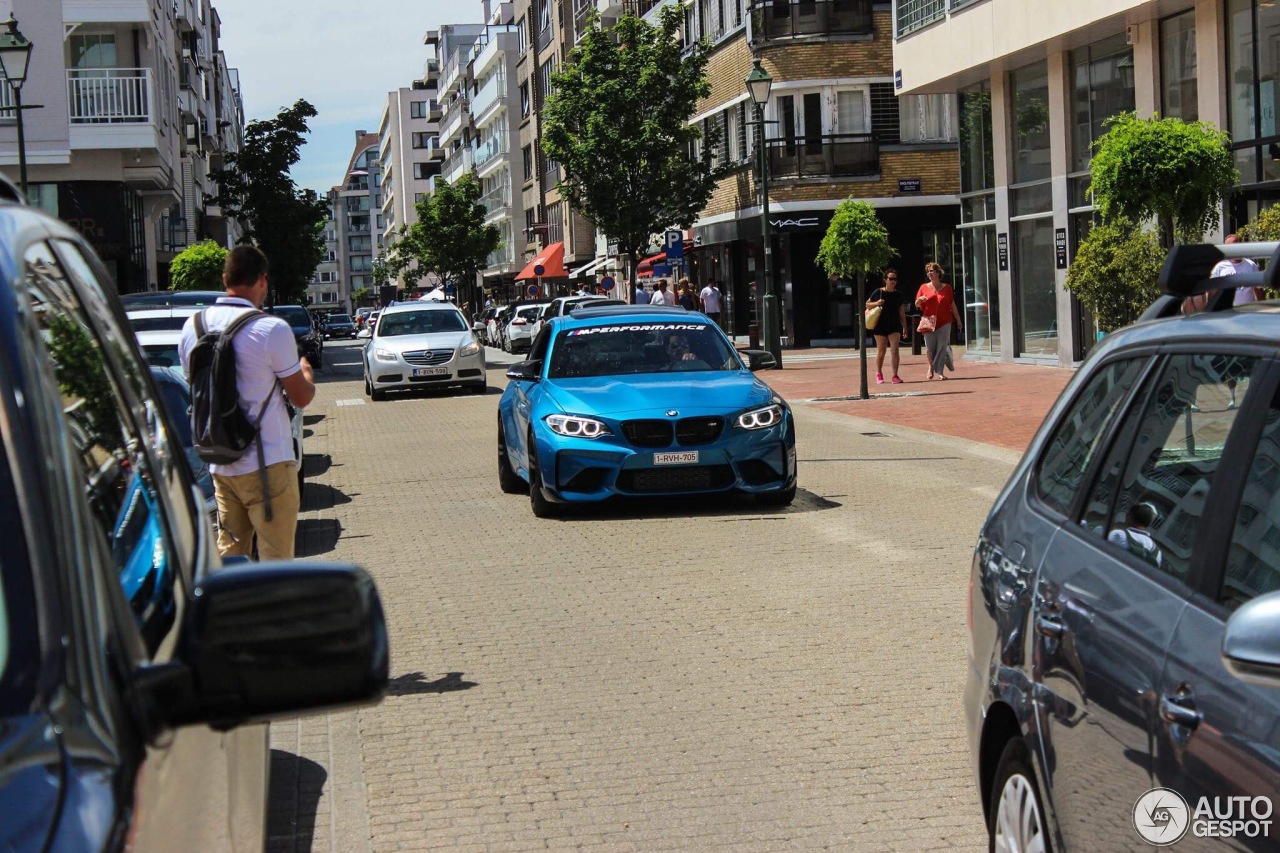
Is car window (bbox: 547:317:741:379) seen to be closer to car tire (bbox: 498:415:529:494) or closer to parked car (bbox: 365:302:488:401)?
car tire (bbox: 498:415:529:494)

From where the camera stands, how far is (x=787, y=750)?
600 cm

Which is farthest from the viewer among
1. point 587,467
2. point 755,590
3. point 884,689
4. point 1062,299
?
point 1062,299

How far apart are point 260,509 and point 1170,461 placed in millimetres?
4707

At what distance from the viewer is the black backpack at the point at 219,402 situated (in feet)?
23.3

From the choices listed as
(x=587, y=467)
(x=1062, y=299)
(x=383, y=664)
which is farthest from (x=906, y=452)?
(x=383, y=664)

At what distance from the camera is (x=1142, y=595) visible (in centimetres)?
307

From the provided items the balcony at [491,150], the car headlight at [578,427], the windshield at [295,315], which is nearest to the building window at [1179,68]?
the car headlight at [578,427]

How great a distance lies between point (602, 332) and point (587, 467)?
2011mm

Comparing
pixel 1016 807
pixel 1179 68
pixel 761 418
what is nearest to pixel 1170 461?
pixel 1016 807

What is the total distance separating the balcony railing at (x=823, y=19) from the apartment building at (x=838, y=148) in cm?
3

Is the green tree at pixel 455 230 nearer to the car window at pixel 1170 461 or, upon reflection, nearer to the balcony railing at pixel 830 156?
the balcony railing at pixel 830 156

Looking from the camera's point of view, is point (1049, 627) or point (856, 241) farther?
point (856, 241)

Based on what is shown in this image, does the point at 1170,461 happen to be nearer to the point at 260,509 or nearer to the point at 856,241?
the point at 260,509

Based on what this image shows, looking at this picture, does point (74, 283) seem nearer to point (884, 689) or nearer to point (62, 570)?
point (62, 570)
